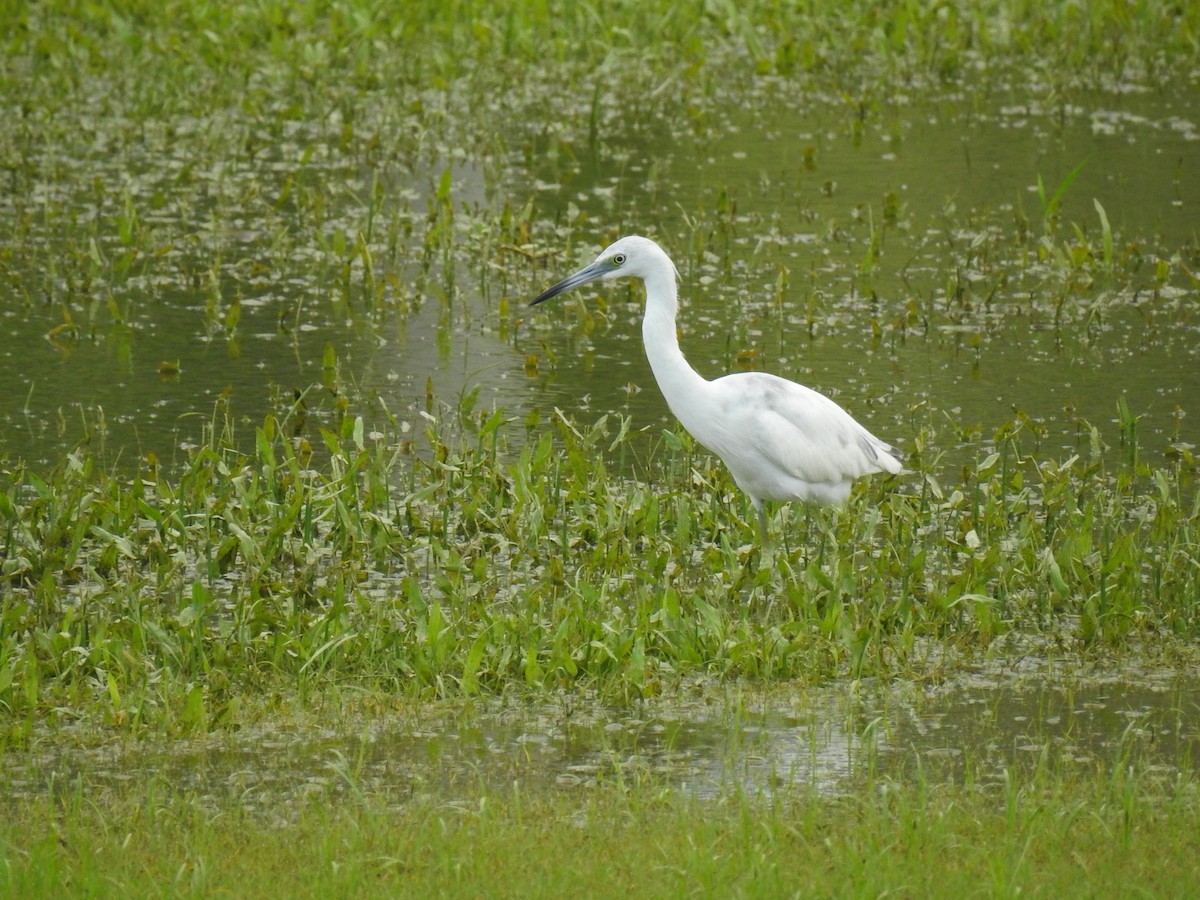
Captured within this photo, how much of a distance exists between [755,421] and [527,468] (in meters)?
0.93

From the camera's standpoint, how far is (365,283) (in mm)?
10086

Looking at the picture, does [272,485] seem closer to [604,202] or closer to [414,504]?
[414,504]

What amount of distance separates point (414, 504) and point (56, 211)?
214 inches

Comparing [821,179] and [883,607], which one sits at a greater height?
[821,179]

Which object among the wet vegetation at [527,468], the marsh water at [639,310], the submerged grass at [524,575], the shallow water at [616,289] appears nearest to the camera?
the wet vegetation at [527,468]

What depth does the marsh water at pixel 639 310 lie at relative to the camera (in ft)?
16.3

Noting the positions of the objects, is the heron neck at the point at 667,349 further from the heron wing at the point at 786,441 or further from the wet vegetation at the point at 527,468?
the wet vegetation at the point at 527,468

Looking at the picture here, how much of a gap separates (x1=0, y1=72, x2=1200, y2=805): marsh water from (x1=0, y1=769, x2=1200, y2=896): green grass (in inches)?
7.4

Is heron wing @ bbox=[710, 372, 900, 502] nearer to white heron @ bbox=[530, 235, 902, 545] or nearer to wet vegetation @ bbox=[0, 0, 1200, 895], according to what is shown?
white heron @ bbox=[530, 235, 902, 545]

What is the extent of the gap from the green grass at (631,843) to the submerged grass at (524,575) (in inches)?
25.8

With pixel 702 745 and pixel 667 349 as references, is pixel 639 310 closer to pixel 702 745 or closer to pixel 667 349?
pixel 667 349

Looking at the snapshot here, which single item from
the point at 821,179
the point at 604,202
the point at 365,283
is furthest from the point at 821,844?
the point at 821,179

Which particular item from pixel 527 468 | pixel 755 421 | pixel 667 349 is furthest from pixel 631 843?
pixel 527 468

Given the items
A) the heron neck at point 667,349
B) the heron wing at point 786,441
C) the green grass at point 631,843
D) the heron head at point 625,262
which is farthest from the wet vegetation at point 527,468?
the heron head at point 625,262
